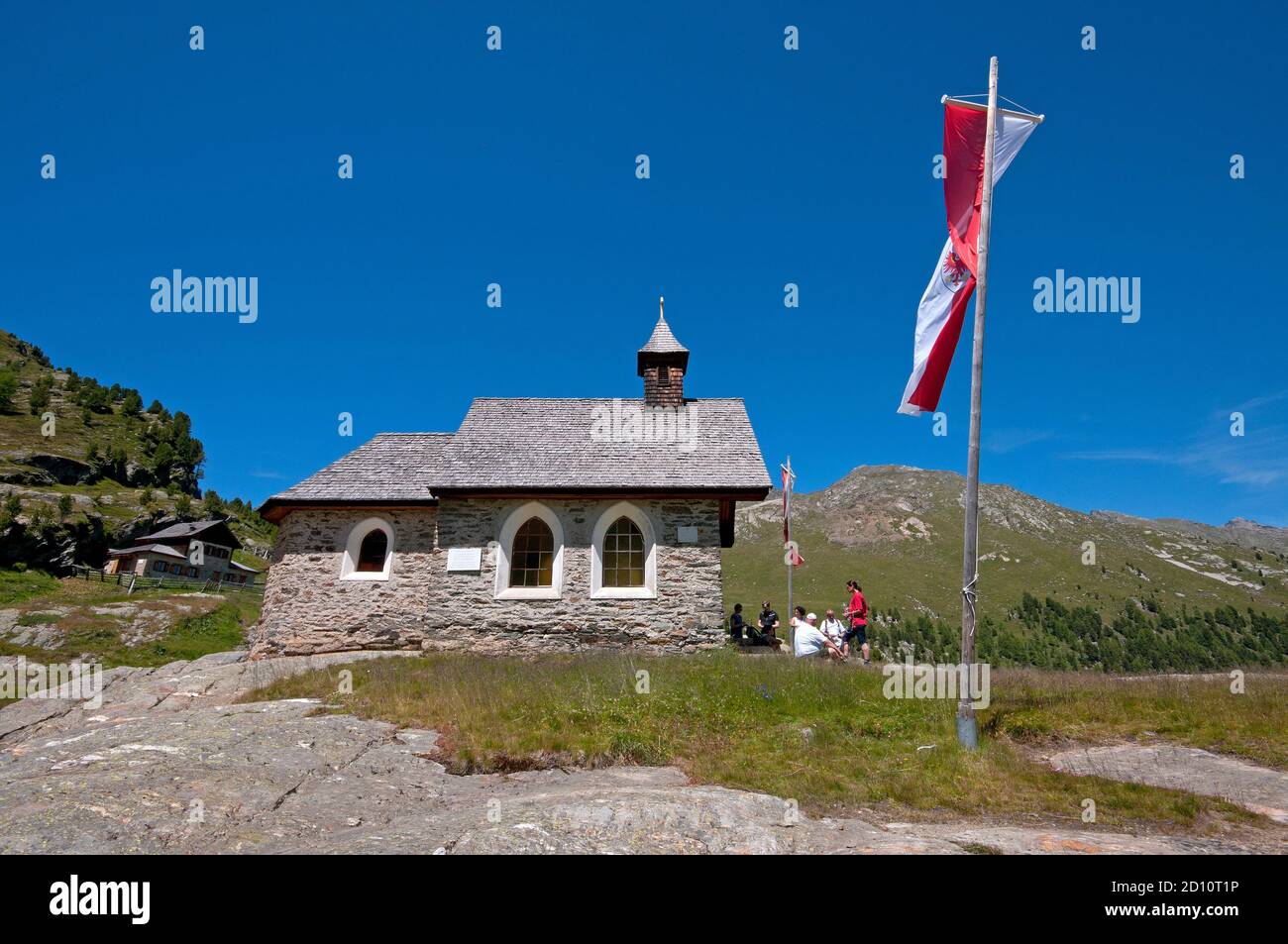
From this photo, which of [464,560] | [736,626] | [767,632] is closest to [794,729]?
[767,632]

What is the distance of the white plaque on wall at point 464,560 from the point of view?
719 inches

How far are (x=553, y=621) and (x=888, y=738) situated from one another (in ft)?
34.1

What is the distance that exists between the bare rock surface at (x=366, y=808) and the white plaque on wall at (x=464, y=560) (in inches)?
323

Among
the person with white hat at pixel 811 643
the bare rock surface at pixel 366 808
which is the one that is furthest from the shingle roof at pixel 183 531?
the person with white hat at pixel 811 643

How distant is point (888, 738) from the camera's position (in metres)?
9.53

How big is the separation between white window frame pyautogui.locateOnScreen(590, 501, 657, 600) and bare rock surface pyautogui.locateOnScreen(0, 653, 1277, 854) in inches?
329

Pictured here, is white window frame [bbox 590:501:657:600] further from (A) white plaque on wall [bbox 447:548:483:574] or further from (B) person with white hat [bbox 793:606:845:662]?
(B) person with white hat [bbox 793:606:845:662]

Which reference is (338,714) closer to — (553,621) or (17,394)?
(553,621)

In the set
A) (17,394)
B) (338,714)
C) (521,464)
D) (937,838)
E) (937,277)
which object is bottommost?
(338,714)

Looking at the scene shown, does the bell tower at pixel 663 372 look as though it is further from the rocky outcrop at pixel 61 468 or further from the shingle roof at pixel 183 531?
the rocky outcrop at pixel 61 468

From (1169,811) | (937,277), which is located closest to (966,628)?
(1169,811)

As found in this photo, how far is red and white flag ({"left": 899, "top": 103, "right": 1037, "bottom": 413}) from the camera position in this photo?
9945 mm

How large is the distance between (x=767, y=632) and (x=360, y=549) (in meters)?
13.3

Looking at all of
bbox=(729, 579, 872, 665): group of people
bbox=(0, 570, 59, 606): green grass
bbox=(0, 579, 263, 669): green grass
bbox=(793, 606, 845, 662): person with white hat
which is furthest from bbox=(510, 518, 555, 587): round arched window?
bbox=(0, 570, 59, 606): green grass
